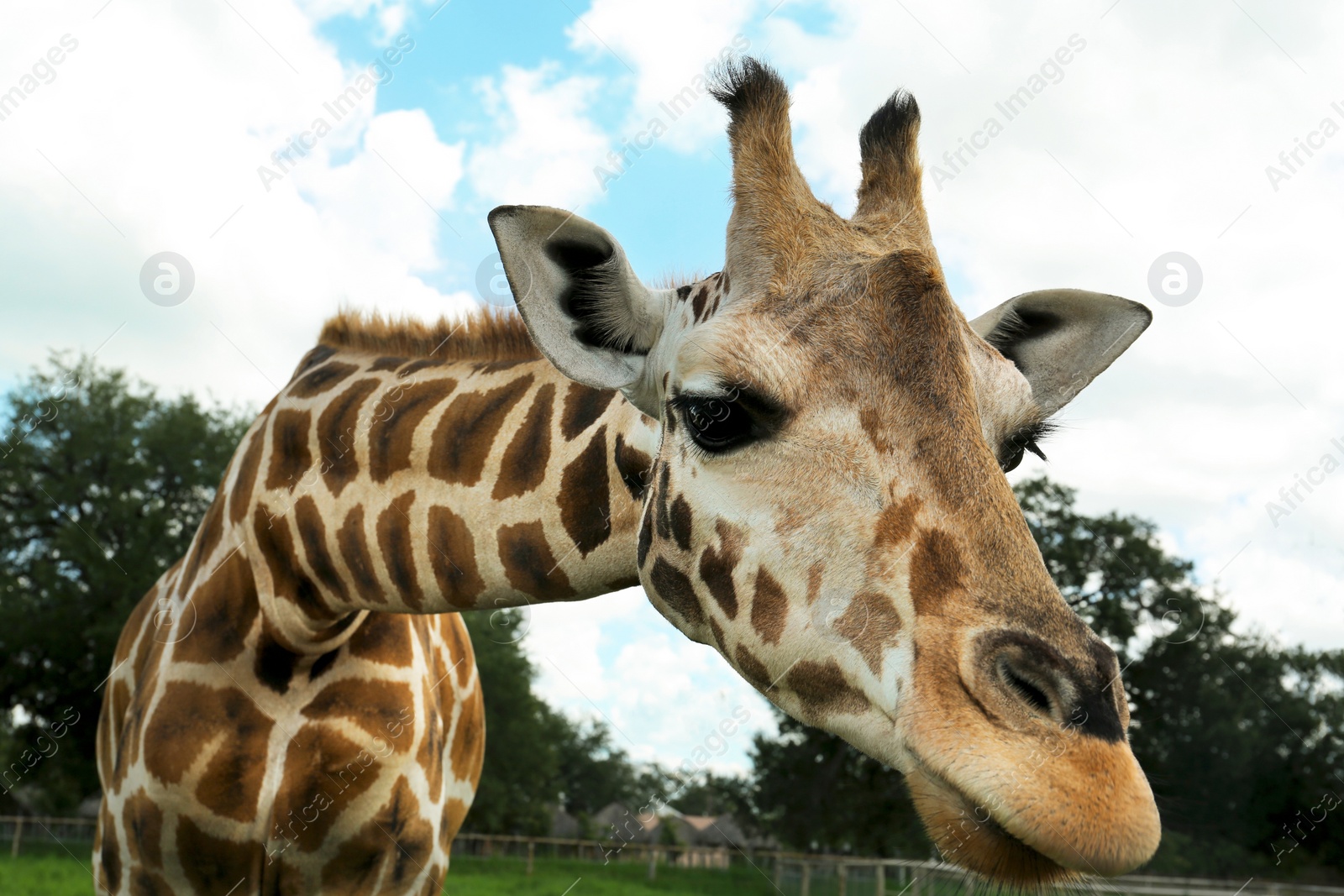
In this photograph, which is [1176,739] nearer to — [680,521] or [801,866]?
[801,866]

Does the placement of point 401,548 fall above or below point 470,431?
below

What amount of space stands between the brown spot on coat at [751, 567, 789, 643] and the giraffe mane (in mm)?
1733

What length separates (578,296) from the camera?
3.21 m

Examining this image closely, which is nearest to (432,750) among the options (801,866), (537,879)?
(801,866)

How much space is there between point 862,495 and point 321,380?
319 centimetres

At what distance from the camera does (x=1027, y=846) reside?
1.87m

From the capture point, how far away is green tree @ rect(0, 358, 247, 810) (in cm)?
2808

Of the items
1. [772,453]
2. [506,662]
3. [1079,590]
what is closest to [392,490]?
[772,453]

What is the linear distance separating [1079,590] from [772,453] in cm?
2549

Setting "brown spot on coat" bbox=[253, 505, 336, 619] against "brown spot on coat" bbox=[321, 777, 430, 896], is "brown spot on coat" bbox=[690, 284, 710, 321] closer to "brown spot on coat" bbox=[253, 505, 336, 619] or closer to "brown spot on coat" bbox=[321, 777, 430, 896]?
"brown spot on coat" bbox=[253, 505, 336, 619]

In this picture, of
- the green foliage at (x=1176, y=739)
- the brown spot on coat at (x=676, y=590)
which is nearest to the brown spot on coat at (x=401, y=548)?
the brown spot on coat at (x=676, y=590)

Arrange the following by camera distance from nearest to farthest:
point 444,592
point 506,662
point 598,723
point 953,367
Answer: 1. point 953,367
2. point 444,592
3. point 506,662
4. point 598,723

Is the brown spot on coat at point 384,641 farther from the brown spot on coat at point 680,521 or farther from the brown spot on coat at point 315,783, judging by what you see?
the brown spot on coat at point 680,521

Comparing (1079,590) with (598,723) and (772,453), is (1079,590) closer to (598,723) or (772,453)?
(772,453)
